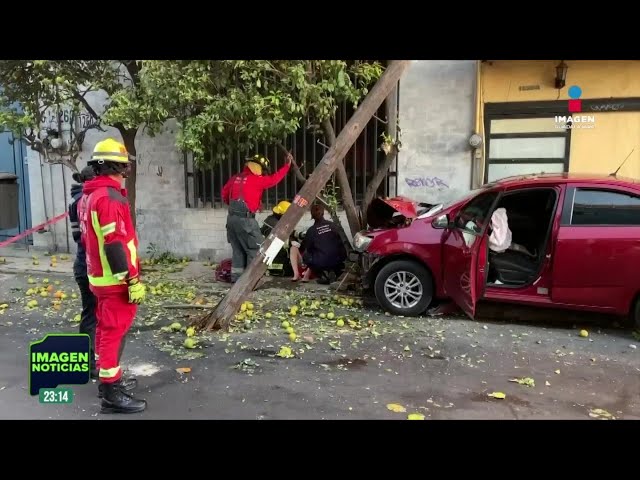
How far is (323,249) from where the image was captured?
7.89 m

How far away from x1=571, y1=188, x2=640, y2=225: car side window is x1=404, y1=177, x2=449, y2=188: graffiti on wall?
11.5 feet

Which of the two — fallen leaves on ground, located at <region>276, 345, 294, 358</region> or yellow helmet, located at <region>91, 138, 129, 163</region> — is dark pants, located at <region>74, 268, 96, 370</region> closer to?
yellow helmet, located at <region>91, 138, 129, 163</region>

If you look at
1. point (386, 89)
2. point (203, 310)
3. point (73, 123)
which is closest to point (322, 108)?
point (386, 89)

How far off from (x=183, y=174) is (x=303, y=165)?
2.49 meters

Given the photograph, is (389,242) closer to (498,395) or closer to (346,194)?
(346,194)

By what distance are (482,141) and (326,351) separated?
5.13 m

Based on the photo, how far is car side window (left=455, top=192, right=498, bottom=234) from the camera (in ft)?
18.9

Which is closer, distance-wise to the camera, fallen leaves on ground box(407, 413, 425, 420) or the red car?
fallen leaves on ground box(407, 413, 425, 420)

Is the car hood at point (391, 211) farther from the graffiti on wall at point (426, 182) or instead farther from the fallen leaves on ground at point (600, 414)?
the fallen leaves on ground at point (600, 414)

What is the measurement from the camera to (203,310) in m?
6.36

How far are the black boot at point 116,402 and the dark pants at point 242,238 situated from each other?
3.75 m

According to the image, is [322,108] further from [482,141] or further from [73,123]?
[73,123]

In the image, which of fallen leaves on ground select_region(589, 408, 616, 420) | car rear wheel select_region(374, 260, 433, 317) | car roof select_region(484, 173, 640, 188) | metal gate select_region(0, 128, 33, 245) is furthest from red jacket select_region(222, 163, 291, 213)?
metal gate select_region(0, 128, 33, 245)

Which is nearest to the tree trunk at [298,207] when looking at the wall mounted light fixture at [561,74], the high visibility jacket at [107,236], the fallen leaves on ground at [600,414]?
the high visibility jacket at [107,236]
